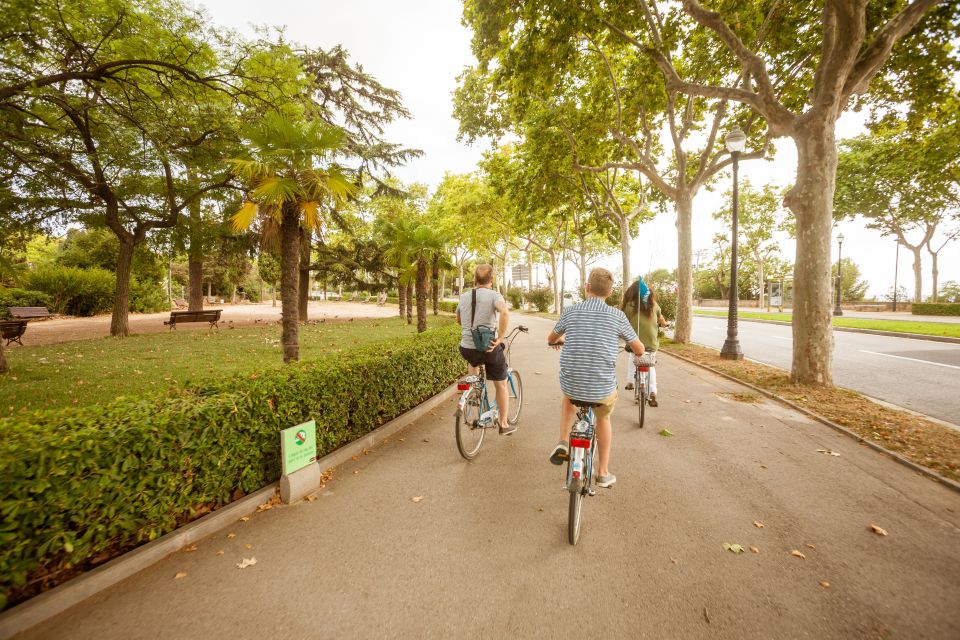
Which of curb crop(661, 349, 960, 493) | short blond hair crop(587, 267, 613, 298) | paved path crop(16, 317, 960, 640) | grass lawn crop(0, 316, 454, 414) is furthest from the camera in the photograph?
grass lawn crop(0, 316, 454, 414)

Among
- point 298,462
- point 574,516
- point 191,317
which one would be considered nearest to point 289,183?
point 298,462

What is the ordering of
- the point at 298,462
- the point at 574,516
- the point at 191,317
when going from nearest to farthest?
1. the point at 574,516
2. the point at 298,462
3. the point at 191,317

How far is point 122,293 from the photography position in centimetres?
1513

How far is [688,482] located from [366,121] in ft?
78.7

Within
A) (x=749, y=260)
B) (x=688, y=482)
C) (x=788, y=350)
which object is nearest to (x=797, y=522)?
(x=688, y=482)

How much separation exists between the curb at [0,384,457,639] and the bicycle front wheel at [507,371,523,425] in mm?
2674

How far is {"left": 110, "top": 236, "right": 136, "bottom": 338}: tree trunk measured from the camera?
14.8m

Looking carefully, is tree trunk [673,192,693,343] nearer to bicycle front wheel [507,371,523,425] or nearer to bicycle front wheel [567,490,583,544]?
bicycle front wheel [507,371,523,425]

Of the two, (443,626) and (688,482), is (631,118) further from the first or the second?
(443,626)

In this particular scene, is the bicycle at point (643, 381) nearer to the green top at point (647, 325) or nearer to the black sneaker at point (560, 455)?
the green top at point (647, 325)

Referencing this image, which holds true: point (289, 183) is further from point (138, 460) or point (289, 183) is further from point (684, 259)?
point (684, 259)

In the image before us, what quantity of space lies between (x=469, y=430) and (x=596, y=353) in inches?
81.9

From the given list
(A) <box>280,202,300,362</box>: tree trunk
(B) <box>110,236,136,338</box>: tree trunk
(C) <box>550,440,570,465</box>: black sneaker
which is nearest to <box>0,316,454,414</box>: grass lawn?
→ (A) <box>280,202,300,362</box>: tree trunk

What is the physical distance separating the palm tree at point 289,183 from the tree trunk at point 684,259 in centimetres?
1125
